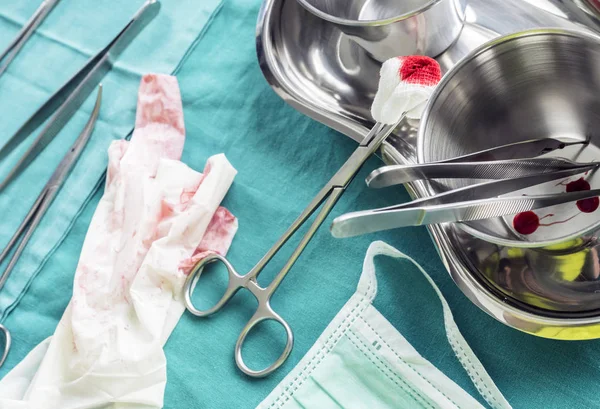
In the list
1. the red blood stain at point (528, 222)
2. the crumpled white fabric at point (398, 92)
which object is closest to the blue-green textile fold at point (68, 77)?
the crumpled white fabric at point (398, 92)

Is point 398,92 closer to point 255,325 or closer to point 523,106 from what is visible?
point 523,106

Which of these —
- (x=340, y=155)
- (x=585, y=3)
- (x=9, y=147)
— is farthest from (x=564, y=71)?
(x=9, y=147)

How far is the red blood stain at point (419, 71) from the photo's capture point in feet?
1.53

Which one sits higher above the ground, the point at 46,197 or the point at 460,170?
the point at 460,170

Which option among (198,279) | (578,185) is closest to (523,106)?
(578,185)

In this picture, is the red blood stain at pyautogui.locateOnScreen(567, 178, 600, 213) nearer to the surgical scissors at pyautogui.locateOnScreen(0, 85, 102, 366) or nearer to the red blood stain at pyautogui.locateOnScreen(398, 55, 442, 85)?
the red blood stain at pyautogui.locateOnScreen(398, 55, 442, 85)

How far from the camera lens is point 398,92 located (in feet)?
1.52

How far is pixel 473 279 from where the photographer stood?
454 millimetres

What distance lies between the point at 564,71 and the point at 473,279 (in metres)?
0.15

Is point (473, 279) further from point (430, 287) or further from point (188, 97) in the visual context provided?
point (188, 97)

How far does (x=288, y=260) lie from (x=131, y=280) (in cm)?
13

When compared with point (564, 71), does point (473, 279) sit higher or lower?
lower

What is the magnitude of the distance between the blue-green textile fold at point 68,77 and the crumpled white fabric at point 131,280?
1.4 inches

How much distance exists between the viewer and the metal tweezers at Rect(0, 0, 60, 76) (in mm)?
653
